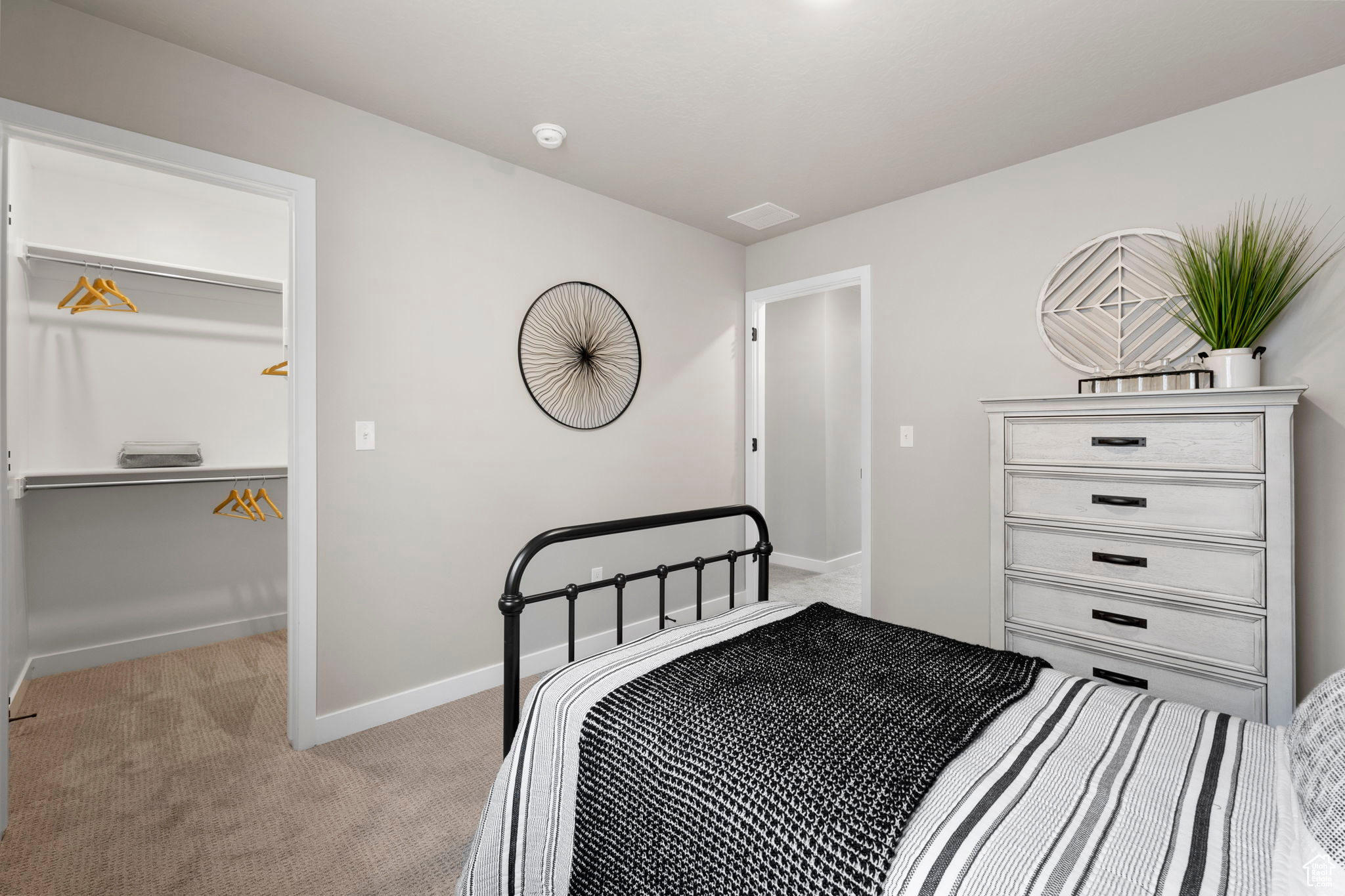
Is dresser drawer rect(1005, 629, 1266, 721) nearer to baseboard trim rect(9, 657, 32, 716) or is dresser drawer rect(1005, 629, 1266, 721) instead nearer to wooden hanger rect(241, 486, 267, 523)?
wooden hanger rect(241, 486, 267, 523)

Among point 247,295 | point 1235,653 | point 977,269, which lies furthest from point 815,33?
point 247,295

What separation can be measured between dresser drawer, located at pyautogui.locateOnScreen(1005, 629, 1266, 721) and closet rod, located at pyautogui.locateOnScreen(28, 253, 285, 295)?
4146mm

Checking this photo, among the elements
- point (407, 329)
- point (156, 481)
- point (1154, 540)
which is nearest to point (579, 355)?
point (407, 329)

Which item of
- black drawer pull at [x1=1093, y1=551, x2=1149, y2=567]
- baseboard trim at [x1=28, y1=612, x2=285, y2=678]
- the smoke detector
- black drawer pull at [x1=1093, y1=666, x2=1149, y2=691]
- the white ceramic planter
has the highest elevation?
the smoke detector

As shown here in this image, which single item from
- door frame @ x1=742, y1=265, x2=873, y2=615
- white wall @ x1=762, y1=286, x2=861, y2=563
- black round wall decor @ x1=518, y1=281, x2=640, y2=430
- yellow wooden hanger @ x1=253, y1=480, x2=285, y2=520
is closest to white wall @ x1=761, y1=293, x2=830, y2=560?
white wall @ x1=762, y1=286, x2=861, y2=563

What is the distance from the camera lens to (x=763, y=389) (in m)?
4.11

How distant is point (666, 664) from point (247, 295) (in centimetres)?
346

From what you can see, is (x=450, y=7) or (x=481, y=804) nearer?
(x=450, y=7)

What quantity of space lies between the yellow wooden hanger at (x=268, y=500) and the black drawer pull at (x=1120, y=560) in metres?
4.02

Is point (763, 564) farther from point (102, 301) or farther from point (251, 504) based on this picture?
point (102, 301)

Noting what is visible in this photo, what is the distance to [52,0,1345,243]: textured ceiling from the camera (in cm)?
182

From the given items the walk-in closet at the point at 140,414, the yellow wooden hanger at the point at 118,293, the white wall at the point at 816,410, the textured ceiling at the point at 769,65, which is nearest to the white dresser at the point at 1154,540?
the textured ceiling at the point at 769,65

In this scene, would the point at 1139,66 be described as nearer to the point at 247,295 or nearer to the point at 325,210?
the point at 325,210

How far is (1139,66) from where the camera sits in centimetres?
209
